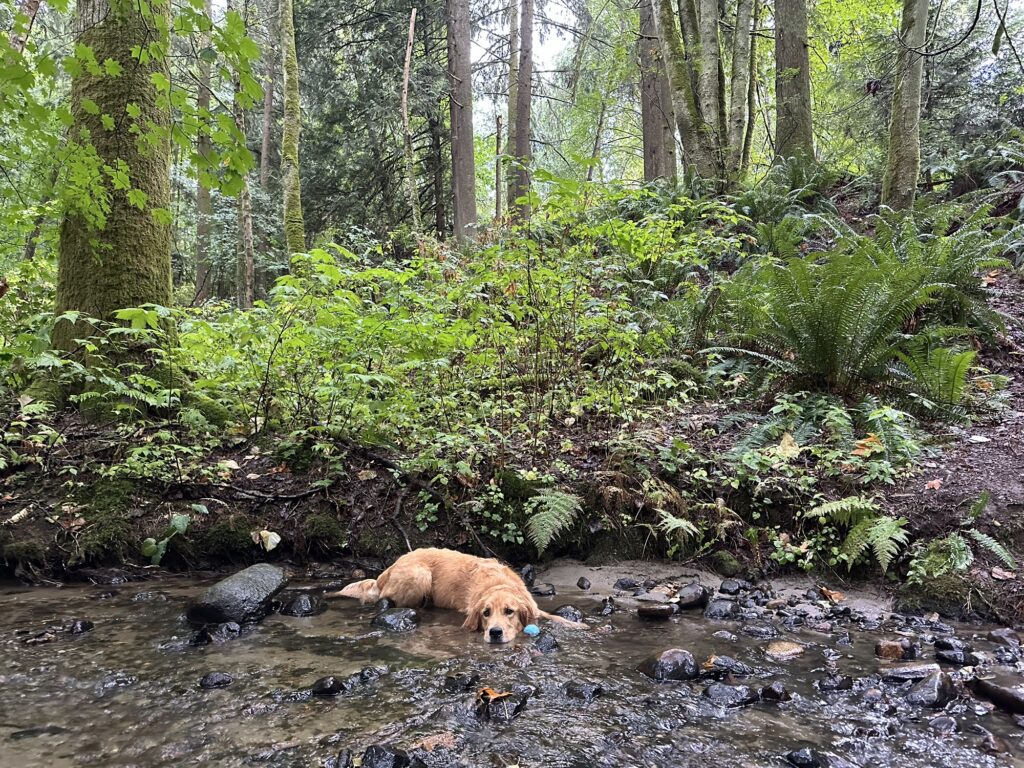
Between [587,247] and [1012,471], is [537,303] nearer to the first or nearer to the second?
[587,247]

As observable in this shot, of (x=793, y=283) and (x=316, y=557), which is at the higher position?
(x=793, y=283)

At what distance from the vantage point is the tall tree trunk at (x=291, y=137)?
542 inches

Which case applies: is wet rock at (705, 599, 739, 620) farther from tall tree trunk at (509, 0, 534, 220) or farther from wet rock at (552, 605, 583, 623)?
tall tree trunk at (509, 0, 534, 220)

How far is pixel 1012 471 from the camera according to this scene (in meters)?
5.40

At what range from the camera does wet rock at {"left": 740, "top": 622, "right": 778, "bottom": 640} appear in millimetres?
4121

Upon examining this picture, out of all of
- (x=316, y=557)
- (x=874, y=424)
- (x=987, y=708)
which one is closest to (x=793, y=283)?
(x=874, y=424)

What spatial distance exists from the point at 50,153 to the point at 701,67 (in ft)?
48.9

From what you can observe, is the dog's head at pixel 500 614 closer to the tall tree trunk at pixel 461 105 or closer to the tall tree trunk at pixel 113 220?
the tall tree trunk at pixel 113 220

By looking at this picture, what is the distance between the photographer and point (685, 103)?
1484 cm

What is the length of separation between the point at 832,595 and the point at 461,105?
17.1 meters

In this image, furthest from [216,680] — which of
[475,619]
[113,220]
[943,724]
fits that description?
[113,220]

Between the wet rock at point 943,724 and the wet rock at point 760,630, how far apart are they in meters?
1.20

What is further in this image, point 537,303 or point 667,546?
point 537,303

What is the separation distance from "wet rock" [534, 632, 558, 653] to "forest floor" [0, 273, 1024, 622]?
1797mm
